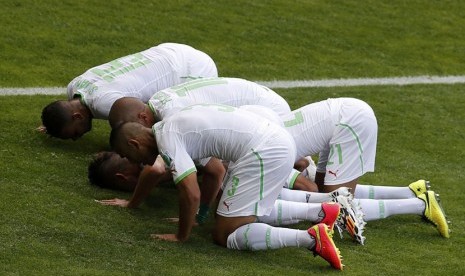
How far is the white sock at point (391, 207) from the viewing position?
7.90 meters

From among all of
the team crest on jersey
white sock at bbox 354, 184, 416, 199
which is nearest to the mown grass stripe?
white sock at bbox 354, 184, 416, 199

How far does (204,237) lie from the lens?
24.1 feet

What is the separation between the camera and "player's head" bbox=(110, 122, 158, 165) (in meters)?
6.97

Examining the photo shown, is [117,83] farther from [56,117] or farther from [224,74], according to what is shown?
[224,74]

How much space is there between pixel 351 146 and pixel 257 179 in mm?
1163

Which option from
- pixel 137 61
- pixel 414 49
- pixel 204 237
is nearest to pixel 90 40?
pixel 137 61

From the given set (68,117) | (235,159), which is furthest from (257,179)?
(68,117)

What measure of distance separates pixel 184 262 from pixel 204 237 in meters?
0.65

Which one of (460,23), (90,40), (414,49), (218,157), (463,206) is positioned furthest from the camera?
(460,23)

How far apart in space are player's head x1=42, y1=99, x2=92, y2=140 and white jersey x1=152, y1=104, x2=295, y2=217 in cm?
182

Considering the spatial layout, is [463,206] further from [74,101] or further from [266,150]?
[74,101]

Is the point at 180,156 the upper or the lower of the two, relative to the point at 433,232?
upper

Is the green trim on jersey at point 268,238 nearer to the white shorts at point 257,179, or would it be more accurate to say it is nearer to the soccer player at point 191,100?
the white shorts at point 257,179

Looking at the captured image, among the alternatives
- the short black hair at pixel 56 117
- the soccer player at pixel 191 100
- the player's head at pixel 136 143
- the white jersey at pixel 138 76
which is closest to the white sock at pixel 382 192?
the soccer player at pixel 191 100
